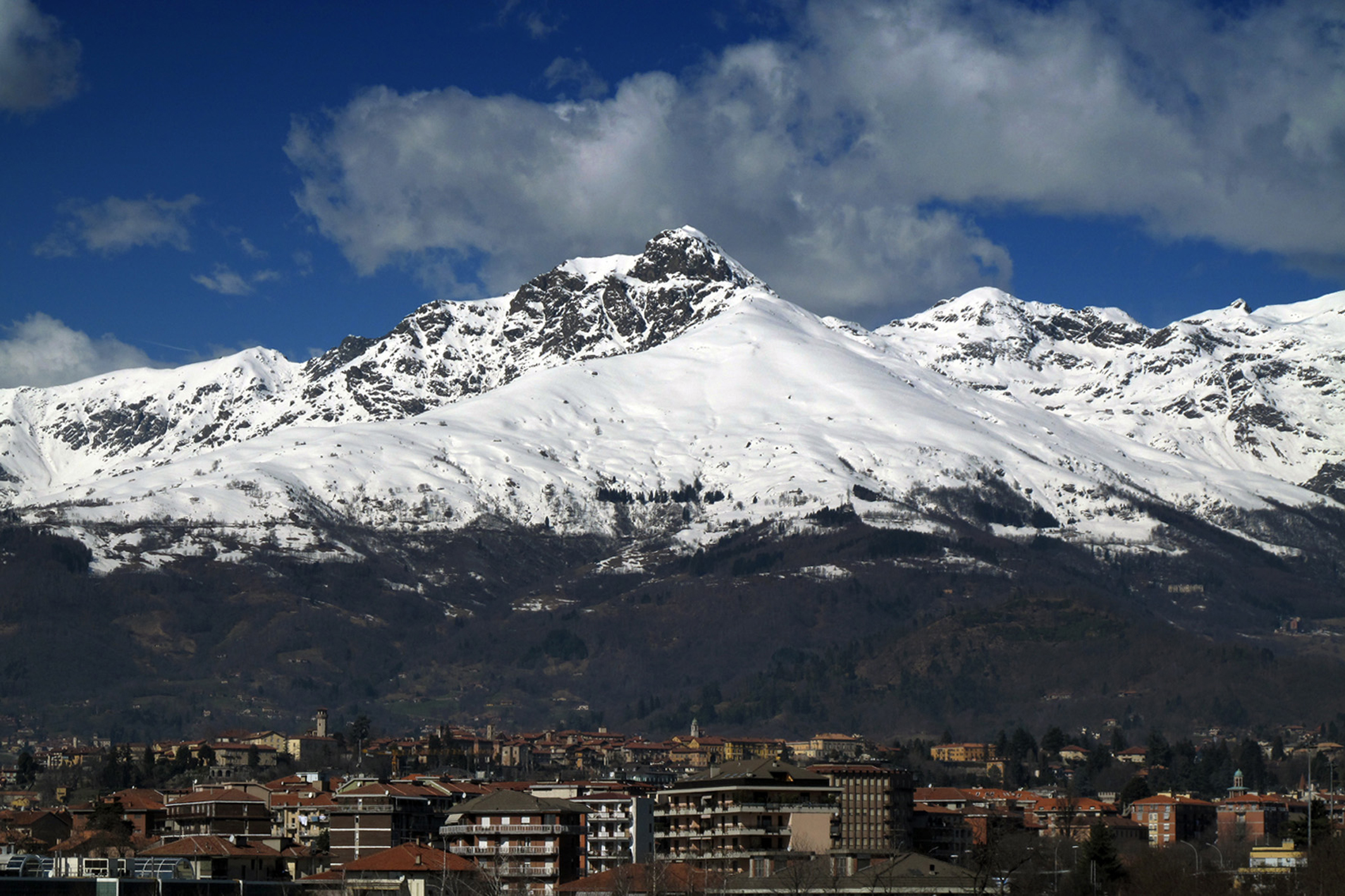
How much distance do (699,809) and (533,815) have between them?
428 inches

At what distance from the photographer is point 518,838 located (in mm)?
142875

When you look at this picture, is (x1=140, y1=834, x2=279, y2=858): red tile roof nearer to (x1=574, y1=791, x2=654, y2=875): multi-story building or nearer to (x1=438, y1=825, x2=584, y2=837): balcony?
(x1=438, y1=825, x2=584, y2=837): balcony

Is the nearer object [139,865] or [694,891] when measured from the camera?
[694,891]

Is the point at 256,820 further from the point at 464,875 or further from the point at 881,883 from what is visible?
Answer: the point at 881,883

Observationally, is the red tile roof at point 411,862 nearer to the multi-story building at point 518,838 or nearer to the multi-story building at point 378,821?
the multi-story building at point 518,838

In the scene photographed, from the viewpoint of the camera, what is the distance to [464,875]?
134 meters

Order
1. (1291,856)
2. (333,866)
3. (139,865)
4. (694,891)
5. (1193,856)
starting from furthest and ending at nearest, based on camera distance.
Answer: (1193,856), (1291,856), (333,866), (139,865), (694,891)

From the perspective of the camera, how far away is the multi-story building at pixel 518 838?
140 metres

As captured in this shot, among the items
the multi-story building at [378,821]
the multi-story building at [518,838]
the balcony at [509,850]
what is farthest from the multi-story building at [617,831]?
the balcony at [509,850]

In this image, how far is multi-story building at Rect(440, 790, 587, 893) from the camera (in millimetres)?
140500

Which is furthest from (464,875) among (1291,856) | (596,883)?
(1291,856)

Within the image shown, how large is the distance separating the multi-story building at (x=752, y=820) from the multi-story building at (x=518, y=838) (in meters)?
6.43

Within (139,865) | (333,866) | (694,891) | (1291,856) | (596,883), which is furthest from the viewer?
(1291,856)

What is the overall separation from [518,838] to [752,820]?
1626 cm
